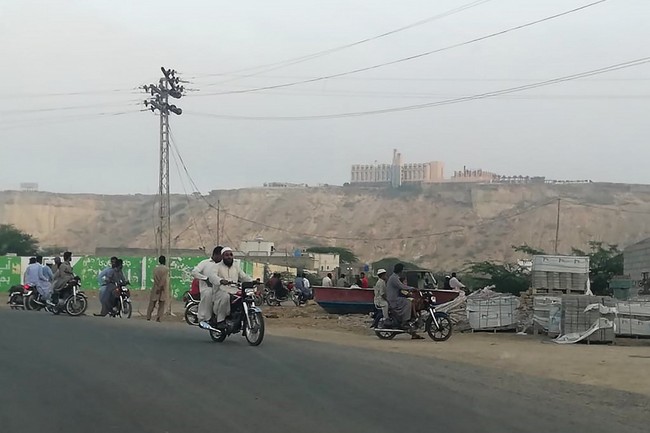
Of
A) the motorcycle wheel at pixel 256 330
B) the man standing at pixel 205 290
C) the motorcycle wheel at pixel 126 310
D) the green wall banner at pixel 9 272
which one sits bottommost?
the green wall banner at pixel 9 272

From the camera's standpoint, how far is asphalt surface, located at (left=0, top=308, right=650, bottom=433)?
8.00 meters

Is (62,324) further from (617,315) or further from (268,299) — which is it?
(268,299)

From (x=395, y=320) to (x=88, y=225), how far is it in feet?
411

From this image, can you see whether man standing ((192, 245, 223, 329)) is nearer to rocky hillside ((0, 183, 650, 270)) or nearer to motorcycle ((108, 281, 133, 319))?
motorcycle ((108, 281, 133, 319))

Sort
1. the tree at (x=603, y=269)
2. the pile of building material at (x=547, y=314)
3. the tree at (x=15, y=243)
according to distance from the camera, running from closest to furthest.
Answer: the pile of building material at (x=547, y=314) < the tree at (x=603, y=269) < the tree at (x=15, y=243)

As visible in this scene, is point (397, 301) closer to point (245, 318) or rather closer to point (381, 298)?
point (381, 298)

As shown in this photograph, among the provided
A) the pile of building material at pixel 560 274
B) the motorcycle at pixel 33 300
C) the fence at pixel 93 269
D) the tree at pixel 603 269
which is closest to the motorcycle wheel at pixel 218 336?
the pile of building material at pixel 560 274

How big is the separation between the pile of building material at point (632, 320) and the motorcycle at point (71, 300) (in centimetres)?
1412

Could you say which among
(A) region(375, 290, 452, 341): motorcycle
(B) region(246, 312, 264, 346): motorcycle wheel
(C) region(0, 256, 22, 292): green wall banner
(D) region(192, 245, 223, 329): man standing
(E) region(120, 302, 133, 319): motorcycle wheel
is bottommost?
(C) region(0, 256, 22, 292): green wall banner

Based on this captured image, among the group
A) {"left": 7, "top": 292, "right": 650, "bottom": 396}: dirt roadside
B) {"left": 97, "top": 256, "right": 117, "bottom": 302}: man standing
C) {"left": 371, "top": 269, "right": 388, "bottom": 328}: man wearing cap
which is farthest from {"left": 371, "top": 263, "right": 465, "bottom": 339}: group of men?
{"left": 97, "top": 256, "right": 117, "bottom": 302}: man standing

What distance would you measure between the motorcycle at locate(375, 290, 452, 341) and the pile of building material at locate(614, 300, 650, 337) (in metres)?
4.37

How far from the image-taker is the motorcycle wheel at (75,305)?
76.2ft

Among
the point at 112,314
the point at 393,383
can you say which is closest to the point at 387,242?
the point at 112,314

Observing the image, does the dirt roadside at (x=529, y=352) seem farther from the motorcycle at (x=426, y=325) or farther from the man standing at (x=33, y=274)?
the man standing at (x=33, y=274)
